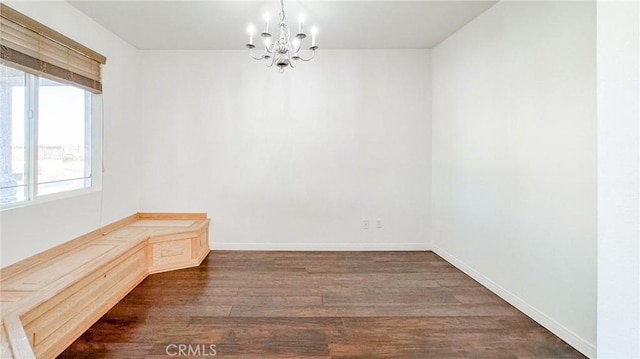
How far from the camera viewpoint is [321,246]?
4266 mm

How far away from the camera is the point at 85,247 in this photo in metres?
2.92

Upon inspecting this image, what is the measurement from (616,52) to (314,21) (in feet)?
9.50

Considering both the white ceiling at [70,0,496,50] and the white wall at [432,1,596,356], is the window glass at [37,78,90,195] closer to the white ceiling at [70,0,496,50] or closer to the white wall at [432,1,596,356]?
the white ceiling at [70,0,496,50]

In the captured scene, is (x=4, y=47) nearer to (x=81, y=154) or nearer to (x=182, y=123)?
(x=81, y=154)

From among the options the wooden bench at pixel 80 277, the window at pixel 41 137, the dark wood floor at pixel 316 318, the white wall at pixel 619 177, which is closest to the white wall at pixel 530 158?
the dark wood floor at pixel 316 318

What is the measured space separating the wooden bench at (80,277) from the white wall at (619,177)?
243 cm

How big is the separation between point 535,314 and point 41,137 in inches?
168

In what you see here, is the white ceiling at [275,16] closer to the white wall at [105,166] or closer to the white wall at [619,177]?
the white wall at [105,166]

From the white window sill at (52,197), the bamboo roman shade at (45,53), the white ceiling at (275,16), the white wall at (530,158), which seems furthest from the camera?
the white ceiling at (275,16)

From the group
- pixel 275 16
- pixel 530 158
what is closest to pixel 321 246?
pixel 530 158

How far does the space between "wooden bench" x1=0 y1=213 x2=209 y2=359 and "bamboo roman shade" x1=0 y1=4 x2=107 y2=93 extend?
147 cm

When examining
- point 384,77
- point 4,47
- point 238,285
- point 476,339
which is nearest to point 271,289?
point 238,285

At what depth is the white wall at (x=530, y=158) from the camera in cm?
206

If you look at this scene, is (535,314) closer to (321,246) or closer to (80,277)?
(321,246)
